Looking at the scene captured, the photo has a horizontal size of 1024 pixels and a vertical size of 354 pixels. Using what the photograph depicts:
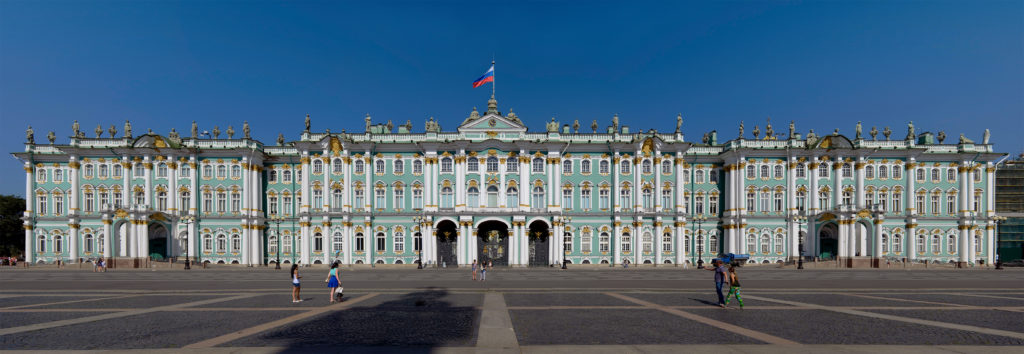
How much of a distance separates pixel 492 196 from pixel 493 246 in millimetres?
5342

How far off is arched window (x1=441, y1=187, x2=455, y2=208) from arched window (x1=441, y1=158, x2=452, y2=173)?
1.90 m

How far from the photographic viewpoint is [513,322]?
48.7 ft

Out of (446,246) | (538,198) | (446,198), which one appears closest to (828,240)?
(538,198)

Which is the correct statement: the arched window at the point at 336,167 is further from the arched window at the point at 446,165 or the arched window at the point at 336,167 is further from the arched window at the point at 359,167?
the arched window at the point at 446,165

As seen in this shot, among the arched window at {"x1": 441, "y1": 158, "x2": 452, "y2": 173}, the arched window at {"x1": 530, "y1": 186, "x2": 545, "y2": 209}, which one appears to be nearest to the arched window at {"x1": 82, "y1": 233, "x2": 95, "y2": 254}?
the arched window at {"x1": 441, "y1": 158, "x2": 452, "y2": 173}

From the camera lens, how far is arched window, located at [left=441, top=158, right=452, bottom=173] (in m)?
53.6

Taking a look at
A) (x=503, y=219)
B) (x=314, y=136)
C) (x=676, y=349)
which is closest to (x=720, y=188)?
(x=503, y=219)

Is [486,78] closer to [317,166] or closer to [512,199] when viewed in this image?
[512,199]

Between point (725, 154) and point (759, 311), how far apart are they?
4179cm

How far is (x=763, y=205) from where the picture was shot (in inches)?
2179

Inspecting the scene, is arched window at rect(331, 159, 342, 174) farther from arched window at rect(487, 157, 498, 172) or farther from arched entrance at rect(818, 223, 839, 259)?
arched entrance at rect(818, 223, 839, 259)

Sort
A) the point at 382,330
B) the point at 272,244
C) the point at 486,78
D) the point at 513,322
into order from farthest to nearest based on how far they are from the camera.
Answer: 1. the point at 272,244
2. the point at 486,78
3. the point at 513,322
4. the point at 382,330

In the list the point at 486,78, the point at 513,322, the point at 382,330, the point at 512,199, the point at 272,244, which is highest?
the point at 486,78

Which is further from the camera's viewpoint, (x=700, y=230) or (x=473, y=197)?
(x=700, y=230)
